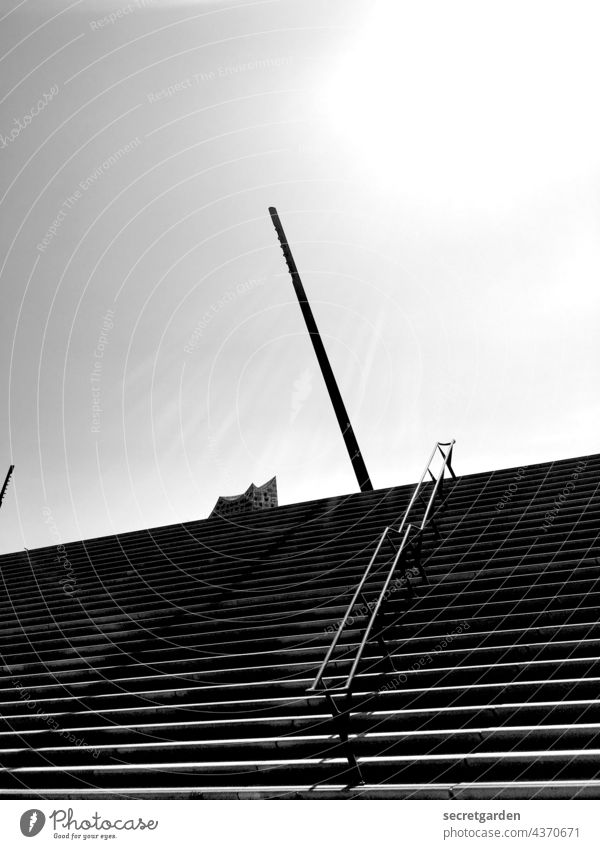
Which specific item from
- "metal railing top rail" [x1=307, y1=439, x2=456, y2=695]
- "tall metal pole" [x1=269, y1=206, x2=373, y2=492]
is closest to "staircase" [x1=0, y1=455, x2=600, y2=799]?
"metal railing top rail" [x1=307, y1=439, x2=456, y2=695]

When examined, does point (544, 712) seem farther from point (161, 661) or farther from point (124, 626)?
point (124, 626)

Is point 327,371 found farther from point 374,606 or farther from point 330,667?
point 330,667

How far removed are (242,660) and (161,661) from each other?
0.99m

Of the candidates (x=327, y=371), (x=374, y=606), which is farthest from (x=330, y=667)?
(x=327, y=371)

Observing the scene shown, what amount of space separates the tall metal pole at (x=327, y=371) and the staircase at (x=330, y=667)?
283 centimetres

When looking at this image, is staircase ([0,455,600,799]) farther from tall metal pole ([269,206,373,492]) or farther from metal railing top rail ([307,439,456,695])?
tall metal pole ([269,206,373,492])

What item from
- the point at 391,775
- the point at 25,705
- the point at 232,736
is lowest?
the point at 391,775

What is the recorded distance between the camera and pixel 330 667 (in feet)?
15.5

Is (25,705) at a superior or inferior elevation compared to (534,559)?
inferior

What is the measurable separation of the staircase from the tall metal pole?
2832 millimetres

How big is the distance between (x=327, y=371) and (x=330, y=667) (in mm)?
8206

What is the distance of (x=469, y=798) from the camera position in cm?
288

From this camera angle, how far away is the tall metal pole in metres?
11.5
